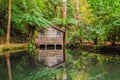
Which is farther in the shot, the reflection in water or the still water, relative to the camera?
the reflection in water

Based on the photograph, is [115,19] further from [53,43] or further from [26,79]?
[26,79]

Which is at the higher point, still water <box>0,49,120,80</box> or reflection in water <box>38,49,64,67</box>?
A: reflection in water <box>38,49,64,67</box>

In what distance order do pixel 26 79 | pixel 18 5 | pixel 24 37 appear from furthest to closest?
pixel 24 37
pixel 18 5
pixel 26 79

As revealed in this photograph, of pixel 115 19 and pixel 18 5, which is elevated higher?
pixel 18 5

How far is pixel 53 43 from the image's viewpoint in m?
45.2

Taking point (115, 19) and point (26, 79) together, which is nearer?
point (26, 79)

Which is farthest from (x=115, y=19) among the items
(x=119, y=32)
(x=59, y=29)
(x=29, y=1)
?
(x=59, y=29)

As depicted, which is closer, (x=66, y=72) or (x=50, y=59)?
(x=66, y=72)

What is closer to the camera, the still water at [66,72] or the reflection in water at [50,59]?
the still water at [66,72]

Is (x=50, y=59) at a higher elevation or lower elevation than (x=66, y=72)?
higher

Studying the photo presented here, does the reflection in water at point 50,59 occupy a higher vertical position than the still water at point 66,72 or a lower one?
higher

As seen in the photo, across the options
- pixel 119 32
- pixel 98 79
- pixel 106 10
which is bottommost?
pixel 98 79

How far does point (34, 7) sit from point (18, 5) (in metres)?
2.10

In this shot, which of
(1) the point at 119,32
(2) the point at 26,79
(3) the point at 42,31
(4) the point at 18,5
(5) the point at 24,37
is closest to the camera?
(2) the point at 26,79
